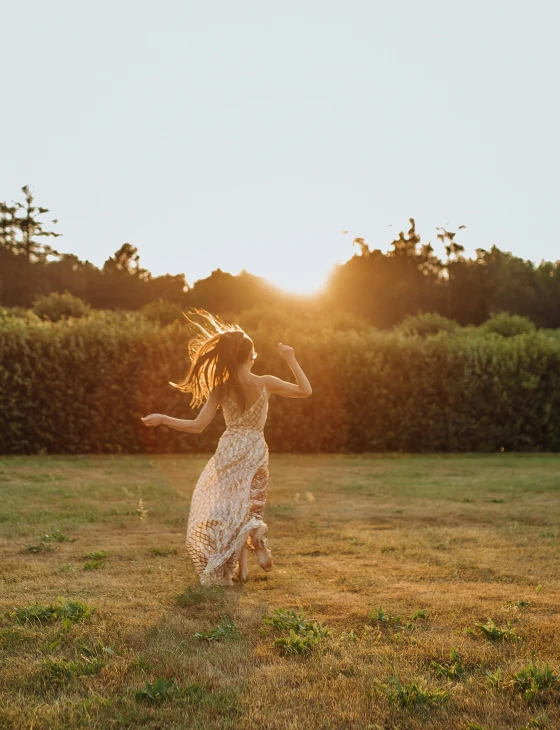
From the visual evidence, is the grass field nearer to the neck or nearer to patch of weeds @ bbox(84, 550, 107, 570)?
patch of weeds @ bbox(84, 550, 107, 570)

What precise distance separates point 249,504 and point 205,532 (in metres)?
0.48

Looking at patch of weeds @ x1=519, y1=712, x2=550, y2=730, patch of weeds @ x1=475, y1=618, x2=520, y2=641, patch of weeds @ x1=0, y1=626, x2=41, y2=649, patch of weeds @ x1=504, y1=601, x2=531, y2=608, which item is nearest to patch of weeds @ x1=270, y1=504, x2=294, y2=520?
patch of weeds @ x1=504, y1=601, x2=531, y2=608

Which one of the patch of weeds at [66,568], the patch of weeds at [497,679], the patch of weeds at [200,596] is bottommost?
Result: the patch of weeds at [66,568]

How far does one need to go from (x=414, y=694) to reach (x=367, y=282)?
62.5 metres

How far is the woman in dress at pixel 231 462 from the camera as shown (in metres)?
6.89

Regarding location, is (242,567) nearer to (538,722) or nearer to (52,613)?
(52,613)

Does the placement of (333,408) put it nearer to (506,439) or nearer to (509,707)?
(506,439)

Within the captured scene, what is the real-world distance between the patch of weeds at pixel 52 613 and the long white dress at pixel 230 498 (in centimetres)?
144

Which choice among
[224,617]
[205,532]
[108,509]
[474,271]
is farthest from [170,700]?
[474,271]

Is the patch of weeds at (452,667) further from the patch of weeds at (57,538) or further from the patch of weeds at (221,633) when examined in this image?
the patch of weeds at (57,538)

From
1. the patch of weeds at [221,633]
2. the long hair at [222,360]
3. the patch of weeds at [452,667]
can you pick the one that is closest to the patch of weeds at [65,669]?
the patch of weeds at [221,633]

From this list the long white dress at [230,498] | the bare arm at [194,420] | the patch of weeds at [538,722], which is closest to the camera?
the patch of weeds at [538,722]

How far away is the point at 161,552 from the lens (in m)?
7.99

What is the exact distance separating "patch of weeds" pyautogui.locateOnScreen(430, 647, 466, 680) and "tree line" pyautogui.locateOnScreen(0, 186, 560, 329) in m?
52.6
